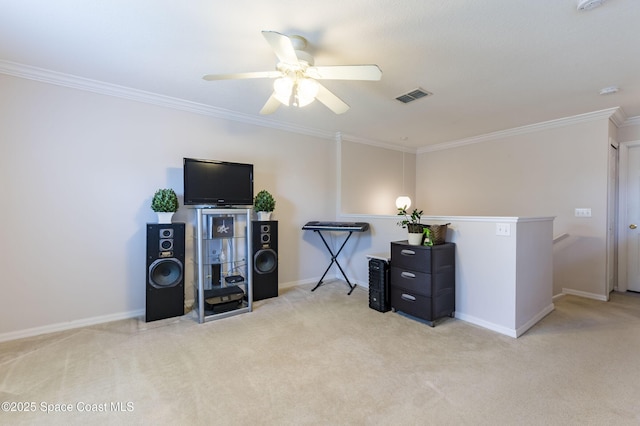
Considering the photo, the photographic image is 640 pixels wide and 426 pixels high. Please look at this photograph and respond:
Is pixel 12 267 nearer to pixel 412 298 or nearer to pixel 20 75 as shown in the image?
pixel 20 75

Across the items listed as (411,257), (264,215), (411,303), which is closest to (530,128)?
(411,257)

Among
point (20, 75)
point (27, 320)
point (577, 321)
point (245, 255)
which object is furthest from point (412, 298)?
point (20, 75)

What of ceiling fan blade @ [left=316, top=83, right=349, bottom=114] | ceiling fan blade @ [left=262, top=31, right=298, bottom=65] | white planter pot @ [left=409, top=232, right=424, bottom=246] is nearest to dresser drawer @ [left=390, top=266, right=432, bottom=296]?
white planter pot @ [left=409, top=232, right=424, bottom=246]

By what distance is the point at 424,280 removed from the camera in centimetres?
273

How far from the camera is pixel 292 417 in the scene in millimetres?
1549

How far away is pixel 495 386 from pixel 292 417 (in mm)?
1311

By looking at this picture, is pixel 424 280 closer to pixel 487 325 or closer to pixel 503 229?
pixel 487 325

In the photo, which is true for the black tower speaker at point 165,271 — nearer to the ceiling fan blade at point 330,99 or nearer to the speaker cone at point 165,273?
the speaker cone at point 165,273

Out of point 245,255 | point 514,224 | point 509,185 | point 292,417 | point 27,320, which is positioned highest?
point 509,185

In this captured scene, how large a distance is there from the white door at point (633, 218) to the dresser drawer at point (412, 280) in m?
3.30

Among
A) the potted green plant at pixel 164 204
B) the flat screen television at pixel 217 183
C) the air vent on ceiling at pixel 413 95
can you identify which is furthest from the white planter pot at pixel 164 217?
the air vent on ceiling at pixel 413 95

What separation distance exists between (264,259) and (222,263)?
0.51m

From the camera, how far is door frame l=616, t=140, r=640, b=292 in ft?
12.4

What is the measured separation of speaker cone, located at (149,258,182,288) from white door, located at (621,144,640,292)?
5.70 metres
